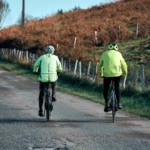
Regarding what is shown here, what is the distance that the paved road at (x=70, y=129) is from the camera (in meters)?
9.40

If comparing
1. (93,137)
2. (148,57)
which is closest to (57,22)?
(148,57)

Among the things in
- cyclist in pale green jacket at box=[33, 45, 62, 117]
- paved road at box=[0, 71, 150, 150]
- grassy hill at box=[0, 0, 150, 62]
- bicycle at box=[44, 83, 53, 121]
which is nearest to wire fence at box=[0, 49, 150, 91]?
grassy hill at box=[0, 0, 150, 62]

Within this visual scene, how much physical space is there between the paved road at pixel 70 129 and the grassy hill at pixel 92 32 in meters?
16.9

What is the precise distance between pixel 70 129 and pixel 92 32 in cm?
3542

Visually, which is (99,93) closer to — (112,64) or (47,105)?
(112,64)

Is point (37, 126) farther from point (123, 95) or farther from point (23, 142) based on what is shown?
point (123, 95)

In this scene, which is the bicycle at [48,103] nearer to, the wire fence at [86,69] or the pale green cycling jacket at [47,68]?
the pale green cycling jacket at [47,68]

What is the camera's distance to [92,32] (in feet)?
152

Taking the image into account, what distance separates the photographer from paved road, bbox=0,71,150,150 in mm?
9399

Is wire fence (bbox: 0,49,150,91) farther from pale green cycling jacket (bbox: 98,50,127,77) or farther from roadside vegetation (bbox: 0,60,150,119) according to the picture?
pale green cycling jacket (bbox: 98,50,127,77)

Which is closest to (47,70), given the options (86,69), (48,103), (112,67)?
(48,103)

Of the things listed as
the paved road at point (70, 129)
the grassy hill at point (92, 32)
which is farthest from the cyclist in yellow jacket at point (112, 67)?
the grassy hill at point (92, 32)

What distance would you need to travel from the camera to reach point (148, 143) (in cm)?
971

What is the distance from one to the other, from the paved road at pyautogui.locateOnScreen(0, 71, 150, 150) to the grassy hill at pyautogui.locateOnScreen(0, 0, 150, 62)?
16.9 m
